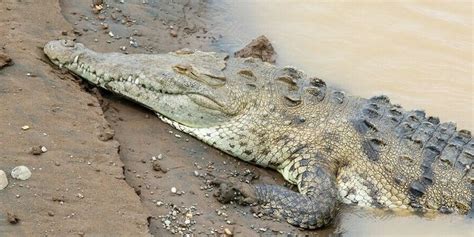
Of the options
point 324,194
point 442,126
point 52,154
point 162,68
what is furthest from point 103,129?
point 442,126

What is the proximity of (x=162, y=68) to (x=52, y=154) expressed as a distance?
1.49 metres

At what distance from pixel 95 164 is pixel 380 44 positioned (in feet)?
14.9

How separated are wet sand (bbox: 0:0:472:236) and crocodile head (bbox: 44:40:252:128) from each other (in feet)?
0.43

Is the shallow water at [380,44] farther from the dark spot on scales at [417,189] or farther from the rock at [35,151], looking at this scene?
the rock at [35,151]

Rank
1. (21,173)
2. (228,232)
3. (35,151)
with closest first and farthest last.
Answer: (21,173) → (35,151) → (228,232)

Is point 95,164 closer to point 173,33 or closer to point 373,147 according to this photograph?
point 373,147

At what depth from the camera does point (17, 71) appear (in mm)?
5223

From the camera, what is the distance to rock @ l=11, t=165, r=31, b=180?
419cm

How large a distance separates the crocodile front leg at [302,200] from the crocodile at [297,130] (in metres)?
0.12

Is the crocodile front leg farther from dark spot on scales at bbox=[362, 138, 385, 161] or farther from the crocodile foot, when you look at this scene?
dark spot on scales at bbox=[362, 138, 385, 161]

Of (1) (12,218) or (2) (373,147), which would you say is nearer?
(1) (12,218)

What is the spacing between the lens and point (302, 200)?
511 centimetres

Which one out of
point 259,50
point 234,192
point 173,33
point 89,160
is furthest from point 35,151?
point 259,50

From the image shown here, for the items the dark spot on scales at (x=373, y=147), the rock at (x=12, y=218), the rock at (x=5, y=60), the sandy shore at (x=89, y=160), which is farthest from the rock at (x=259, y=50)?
the rock at (x=12, y=218)
